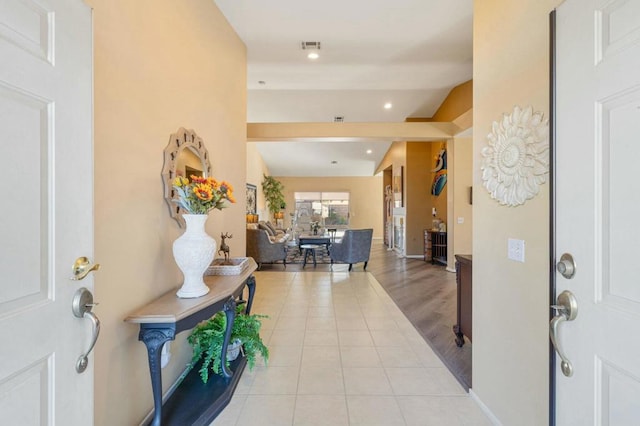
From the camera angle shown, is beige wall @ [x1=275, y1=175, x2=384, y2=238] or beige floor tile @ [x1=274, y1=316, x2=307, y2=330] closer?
beige floor tile @ [x1=274, y1=316, x2=307, y2=330]

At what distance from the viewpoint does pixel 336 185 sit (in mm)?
13602

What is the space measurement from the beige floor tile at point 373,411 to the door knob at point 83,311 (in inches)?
64.6

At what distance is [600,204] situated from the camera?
3.10 feet

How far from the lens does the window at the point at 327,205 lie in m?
13.6

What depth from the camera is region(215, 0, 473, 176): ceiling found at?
3006 mm

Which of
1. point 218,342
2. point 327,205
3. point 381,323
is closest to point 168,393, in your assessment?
point 218,342

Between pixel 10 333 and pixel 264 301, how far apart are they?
374cm

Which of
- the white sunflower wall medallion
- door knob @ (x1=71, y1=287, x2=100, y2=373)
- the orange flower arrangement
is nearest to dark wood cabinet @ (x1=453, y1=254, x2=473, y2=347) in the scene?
the white sunflower wall medallion

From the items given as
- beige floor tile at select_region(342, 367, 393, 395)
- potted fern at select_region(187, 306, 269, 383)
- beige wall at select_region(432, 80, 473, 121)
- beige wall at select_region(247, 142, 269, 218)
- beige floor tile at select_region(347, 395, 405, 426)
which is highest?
beige wall at select_region(432, 80, 473, 121)

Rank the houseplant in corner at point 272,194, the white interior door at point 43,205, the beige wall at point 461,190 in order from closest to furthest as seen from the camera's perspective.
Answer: the white interior door at point 43,205, the beige wall at point 461,190, the houseplant in corner at point 272,194

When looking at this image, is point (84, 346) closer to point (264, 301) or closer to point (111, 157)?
point (111, 157)

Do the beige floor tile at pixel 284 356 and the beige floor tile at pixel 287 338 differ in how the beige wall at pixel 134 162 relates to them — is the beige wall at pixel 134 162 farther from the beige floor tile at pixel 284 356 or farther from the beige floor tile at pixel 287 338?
the beige floor tile at pixel 287 338

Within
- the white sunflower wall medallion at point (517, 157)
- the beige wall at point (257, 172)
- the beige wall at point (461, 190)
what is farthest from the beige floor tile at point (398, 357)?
the beige wall at point (257, 172)

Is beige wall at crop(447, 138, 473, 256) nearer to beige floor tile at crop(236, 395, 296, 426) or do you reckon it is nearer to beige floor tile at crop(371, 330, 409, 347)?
beige floor tile at crop(371, 330, 409, 347)
